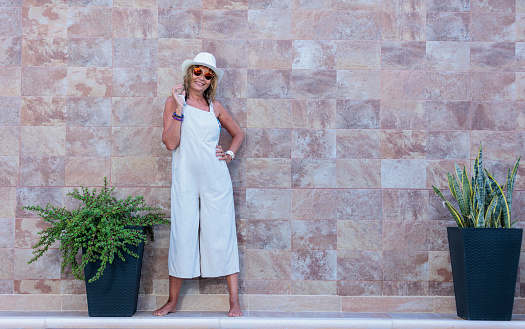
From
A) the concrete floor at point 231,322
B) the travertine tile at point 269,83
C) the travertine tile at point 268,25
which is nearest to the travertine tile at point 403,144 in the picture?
the travertine tile at point 269,83

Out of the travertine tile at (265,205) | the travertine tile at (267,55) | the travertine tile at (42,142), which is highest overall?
the travertine tile at (267,55)

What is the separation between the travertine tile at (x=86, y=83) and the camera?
11.9ft

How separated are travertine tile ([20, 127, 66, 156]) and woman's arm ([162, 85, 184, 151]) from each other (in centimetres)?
91

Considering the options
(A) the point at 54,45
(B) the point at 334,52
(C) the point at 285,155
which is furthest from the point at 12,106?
(B) the point at 334,52

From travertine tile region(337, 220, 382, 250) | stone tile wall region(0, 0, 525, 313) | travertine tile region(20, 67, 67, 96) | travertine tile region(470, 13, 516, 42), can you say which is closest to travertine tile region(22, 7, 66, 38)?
stone tile wall region(0, 0, 525, 313)

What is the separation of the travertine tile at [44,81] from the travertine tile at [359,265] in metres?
2.56

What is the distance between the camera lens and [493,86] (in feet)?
12.2

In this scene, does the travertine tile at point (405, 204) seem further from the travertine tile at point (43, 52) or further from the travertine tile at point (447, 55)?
Result: the travertine tile at point (43, 52)

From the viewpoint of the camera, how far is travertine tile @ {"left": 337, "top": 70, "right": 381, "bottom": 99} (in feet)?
12.1

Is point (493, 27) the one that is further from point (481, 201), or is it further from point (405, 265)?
point (405, 265)

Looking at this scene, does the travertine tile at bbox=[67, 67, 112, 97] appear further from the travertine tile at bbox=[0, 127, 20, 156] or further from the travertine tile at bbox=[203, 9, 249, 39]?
the travertine tile at bbox=[203, 9, 249, 39]

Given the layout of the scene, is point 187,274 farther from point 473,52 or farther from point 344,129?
point 473,52

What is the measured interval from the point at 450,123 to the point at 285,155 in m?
1.35

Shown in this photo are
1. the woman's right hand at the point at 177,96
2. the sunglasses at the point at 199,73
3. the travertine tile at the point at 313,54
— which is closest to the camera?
the woman's right hand at the point at 177,96
